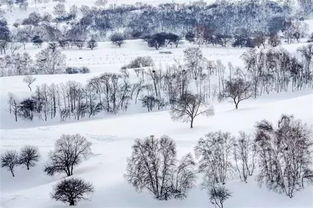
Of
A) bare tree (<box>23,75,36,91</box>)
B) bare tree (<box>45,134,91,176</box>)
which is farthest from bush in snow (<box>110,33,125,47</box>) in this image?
bare tree (<box>45,134,91,176</box>)

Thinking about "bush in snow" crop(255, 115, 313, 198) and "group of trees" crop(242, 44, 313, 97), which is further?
"group of trees" crop(242, 44, 313, 97)

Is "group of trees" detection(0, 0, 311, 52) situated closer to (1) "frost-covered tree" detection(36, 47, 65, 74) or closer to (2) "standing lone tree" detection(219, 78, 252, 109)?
(1) "frost-covered tree" detection(36, 47, 65, 74)

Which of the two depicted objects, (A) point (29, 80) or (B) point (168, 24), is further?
(B) point (168, 24)

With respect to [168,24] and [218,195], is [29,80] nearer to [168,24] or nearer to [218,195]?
[218,195]

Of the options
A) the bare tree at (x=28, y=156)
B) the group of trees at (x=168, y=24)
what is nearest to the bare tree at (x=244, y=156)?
the bare tree at (x=28, y=156)

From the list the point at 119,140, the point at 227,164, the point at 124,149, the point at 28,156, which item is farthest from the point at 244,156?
the point at 28,156

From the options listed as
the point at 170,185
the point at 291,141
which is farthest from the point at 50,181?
the point at 291,141

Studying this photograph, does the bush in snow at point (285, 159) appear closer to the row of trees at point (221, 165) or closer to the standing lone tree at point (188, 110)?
the row of trees at point (221, 165)
